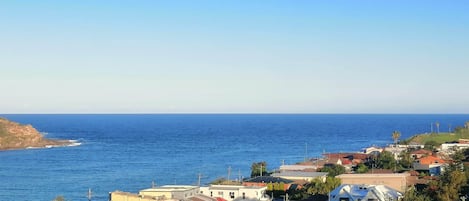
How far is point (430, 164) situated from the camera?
45969mm

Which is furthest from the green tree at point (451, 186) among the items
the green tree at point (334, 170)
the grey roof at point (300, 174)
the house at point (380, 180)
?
the green tree at point (334, 170)

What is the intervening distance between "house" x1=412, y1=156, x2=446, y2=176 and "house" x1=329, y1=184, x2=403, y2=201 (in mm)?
13858

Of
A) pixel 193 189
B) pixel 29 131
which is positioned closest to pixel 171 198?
pixel 193 189

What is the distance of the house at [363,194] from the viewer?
28.7m

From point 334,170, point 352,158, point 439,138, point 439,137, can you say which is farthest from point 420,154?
point 439,137

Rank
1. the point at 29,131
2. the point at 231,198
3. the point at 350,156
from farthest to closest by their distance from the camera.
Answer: the point at 29,131 → the point at 350,156 → the point at 231,198

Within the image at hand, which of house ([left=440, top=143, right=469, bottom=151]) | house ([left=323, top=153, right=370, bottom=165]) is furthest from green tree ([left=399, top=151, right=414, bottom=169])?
house ([left=440, top=143, right=469, bottom=151])

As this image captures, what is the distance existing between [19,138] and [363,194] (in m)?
80.4

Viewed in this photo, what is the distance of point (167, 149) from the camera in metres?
85.1

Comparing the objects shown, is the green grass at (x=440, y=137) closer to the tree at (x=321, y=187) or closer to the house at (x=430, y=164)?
the house at (x=430, y=164)

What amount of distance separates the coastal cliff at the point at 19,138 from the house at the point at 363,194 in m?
73.4

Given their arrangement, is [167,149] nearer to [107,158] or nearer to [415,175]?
[107,158]

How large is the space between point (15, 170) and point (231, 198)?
114 ft

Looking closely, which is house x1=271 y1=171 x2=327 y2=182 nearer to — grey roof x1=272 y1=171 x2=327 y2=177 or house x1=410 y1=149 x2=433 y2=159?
grey roof x1=272 y1=171 x2=327 y2=177
